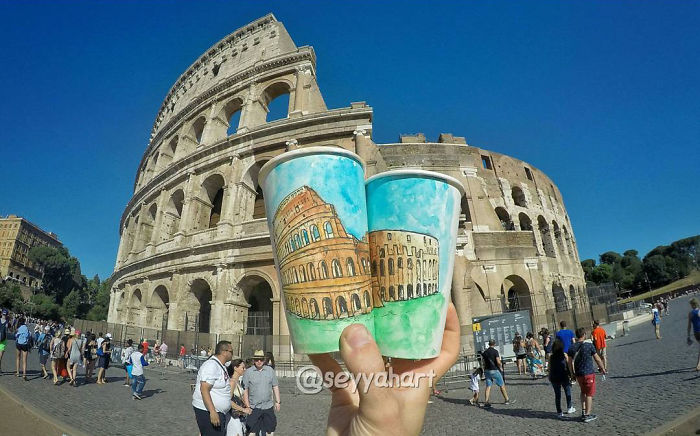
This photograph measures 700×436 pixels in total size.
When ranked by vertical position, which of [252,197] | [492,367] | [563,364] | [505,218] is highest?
[505,218]

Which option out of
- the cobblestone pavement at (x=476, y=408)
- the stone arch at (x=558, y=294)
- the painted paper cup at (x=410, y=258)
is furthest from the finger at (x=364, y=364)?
the stone arch at (x=558, y=294)

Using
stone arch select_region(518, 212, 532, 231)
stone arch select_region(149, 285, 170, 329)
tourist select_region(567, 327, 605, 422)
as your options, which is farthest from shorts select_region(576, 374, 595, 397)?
stone arch select_region(518, 212, 532, 231)

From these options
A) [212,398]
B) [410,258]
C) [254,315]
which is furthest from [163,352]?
[410,258]

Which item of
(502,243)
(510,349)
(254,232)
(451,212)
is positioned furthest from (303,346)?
(502,243)

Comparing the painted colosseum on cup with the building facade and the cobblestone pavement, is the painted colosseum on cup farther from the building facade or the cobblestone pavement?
the building facade

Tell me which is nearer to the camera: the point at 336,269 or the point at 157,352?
the point at 336,269

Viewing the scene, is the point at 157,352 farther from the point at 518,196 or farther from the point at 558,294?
the point at 518,196

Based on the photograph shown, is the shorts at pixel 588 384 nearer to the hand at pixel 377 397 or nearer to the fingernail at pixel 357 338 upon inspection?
the hand at pixel 377 397
